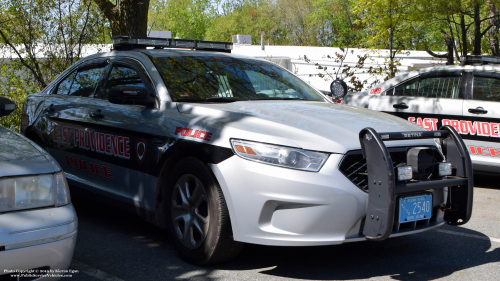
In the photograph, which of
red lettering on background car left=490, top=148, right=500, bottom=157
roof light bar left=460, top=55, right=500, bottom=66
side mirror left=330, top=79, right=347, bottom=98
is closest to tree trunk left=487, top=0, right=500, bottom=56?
roof light bar left=460, top=55, right=500, bottom=66

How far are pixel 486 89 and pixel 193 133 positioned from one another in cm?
475

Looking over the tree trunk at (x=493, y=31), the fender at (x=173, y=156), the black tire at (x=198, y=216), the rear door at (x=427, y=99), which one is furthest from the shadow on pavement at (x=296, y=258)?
the tree trunk at (x=493, y=31)

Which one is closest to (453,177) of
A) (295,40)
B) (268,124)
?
(268,124)

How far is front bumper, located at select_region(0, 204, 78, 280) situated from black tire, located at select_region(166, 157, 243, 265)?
39.0 inches

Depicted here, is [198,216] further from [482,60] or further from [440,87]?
[482,60]

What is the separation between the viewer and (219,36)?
7956 cm

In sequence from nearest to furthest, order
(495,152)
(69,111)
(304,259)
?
1. (304,259)
2. (69,111)
3. (495,152)

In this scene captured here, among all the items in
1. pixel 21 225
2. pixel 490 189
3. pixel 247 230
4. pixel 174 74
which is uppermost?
pixel 174 74

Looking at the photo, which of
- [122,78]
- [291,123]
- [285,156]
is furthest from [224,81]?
[285,156]

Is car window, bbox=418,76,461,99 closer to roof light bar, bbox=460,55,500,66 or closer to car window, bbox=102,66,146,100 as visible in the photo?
roof light bar, bbox=460,55,500,66

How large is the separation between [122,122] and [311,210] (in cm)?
197

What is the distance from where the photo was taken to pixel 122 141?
4.50 m

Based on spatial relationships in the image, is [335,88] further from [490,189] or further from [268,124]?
[490,189]

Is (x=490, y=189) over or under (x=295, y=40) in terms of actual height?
under
